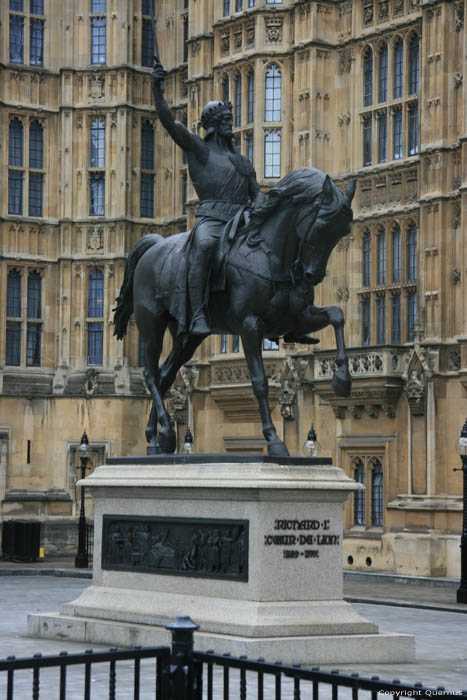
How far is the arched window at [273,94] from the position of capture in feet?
124

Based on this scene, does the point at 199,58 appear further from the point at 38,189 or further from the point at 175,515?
the point at 175,515

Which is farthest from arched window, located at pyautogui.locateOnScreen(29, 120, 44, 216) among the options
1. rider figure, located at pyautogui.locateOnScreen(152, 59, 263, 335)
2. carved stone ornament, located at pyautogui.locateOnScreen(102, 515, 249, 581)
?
carved stone ornament, located at pyautogui.locateOnScreen(102, 515, 249, 581)

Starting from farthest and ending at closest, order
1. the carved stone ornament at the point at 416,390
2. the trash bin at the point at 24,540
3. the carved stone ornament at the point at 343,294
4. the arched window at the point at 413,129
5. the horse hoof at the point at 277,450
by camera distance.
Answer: the trash bin at the point at 24,540 → the carved stone ornament at the point at 343,294 → the arched window at the point at 413,129 → the carved stone ornament at the point at 416,390 → the horse hoof at the point at 277,450

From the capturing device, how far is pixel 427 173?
3322cm

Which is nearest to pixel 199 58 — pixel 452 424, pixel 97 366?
pixel 97 366

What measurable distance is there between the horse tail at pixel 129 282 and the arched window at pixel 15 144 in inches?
966

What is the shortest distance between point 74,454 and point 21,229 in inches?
267

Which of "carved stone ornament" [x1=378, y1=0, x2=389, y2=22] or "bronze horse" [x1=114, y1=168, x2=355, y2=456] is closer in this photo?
"bronze horse" [x1=114, y1=168, x2=355, y2=456]

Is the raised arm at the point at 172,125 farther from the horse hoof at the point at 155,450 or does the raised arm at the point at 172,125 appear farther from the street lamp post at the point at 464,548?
the street lamp post at the point at 464,548

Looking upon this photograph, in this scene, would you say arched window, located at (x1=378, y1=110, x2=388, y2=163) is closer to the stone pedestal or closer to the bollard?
the stone pedestal

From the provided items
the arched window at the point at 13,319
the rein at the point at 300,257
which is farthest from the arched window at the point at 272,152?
the rein at the point at 300,257

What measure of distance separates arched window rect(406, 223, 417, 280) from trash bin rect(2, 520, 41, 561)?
11587mm

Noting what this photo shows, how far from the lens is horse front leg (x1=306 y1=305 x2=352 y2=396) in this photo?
15.1 metres

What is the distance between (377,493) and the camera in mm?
34281
